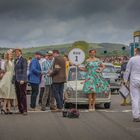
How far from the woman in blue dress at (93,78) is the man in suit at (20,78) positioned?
2403 mm

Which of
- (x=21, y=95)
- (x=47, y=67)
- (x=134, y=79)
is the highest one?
(x=47, y=67)

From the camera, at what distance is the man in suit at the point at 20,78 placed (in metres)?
15.6

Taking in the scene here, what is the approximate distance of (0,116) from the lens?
15414 mm

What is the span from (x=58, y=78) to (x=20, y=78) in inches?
71.4

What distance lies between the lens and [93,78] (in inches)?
683

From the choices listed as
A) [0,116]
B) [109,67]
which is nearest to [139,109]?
[0,116]

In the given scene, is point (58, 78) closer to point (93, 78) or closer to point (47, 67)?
point (47, 67)

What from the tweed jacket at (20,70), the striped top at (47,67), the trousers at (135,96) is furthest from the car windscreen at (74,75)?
the trousers at (135,96)

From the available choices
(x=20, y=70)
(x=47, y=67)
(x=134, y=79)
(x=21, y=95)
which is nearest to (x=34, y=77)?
(x=47, y=67)

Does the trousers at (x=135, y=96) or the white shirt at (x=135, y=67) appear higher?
the white shirt at (x=135, y=67)

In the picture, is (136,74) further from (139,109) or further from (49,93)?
(49,93)

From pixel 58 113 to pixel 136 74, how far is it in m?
3.40

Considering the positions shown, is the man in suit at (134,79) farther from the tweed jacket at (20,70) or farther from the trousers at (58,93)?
the trousers at (58,93)

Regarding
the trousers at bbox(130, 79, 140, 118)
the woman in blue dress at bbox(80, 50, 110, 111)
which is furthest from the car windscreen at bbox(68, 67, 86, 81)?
the trousers at bbox(130, 79, 140, 118)
